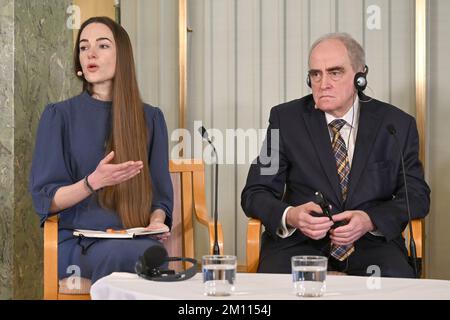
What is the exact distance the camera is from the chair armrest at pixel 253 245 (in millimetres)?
2705

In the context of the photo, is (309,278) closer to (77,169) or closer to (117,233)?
(117,233)

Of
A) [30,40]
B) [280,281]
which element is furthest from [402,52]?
[280,281]

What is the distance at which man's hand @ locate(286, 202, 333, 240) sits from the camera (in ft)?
8.14

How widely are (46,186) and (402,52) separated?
209 cm

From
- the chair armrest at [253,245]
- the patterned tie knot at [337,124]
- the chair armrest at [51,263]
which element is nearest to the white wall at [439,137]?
the patterned tie knot at [337,124]

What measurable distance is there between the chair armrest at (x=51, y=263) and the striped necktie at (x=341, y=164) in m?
1.01

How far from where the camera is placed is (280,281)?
6.22 feet

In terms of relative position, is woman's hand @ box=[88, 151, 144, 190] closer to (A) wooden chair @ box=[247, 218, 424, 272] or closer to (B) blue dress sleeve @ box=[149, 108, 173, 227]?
(B) blue dress sleeve @ box=[149, 108, 173, 227]

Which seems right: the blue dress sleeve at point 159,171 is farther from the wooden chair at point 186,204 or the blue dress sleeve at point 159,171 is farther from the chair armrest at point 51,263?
the chair armrest at point 51,263

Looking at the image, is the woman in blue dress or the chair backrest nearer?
the woman in blue dress

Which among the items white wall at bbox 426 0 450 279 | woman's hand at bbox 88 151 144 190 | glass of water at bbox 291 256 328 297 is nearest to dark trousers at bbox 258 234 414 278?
woman's hand at bbox 88 151 144 190

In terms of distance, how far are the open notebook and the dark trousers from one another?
44 centimetres

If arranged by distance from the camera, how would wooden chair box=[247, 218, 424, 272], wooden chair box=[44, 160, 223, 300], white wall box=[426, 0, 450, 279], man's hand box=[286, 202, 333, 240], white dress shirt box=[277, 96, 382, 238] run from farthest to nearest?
white wall box=[426, 0, 450, 279] < wooden chair box=[44, 160, 223, 300] < white dress shirt box=[277, 96, 382, 238] < wooden chair box=[247, 218, 424, 272] < man's hand box=[286, 202, 333, 240]
